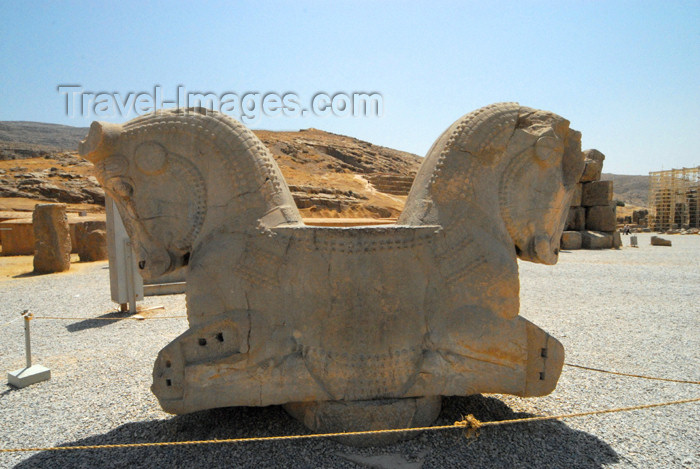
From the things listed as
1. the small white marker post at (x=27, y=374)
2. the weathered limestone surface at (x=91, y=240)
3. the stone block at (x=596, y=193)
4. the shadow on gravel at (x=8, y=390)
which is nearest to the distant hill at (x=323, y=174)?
the weathered limestone surface at (x=91, y=240)

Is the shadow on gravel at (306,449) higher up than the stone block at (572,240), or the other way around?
the stone block at (572,240)

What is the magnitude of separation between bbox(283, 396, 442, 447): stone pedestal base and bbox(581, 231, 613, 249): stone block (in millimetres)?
14143

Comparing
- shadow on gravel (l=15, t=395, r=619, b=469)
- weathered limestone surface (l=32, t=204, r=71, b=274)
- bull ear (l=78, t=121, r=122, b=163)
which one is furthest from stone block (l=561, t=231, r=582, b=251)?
bull ear (l=78, t=121, r=122, b=163)

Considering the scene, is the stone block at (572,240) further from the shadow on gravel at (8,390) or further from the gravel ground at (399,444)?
the shadow on gravel at (8,390)

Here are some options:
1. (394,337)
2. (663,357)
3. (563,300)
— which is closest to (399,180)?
(563,300)

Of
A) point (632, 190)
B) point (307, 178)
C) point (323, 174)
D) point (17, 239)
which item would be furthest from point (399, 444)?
point (632, 190)

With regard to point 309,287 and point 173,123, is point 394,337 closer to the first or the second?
point 309,287

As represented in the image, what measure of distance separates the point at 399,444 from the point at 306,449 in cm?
51

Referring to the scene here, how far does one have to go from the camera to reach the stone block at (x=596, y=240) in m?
14.7

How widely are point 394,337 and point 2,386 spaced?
3.47 m

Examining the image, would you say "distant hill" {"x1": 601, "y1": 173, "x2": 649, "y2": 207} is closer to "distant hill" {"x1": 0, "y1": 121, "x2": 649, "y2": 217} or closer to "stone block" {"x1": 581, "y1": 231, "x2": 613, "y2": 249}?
"distant hill" {"x1": 0, "y1": 121, "x2": 649, "y2": 217}

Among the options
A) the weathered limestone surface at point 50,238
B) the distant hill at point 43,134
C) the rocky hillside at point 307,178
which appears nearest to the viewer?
the weathered limestone surface at point 50,238

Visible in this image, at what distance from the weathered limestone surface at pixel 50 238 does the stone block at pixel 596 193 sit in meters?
15.0

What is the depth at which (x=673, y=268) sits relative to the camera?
32.7 ft
